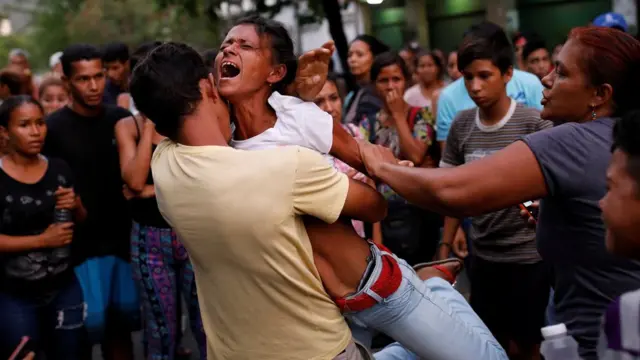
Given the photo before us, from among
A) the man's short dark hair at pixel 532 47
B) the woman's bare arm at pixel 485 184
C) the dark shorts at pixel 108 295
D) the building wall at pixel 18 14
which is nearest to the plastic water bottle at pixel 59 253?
the dark shorts at pixel 108 295

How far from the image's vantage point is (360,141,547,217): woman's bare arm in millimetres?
2463

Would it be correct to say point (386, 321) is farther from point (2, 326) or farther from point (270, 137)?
point (2, 326)

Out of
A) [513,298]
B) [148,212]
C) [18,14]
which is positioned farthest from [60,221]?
[18,14]

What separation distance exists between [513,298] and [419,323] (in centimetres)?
185

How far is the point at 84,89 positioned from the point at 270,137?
107 inches

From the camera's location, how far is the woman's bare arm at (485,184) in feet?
8.08

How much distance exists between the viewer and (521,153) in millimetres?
2475

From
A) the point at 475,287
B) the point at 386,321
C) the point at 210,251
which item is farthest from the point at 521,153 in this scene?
the point at 475,287

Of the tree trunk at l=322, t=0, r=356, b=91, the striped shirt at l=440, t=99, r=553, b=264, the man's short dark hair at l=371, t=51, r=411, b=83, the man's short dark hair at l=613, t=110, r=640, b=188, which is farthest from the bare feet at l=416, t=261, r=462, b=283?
the tree trunk at l=322, t=0, r=356, b=91

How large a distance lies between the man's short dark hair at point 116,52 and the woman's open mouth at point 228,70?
16.9 feet

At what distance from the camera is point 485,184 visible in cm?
248

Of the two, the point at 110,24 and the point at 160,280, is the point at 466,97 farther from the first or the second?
the point at 110,24

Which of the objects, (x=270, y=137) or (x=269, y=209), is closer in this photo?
(x=269, y=209)

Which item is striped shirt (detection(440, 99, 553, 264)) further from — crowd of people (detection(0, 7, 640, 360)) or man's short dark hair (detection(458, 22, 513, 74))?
crowd of people (detection(0, 7, 640, 360))
